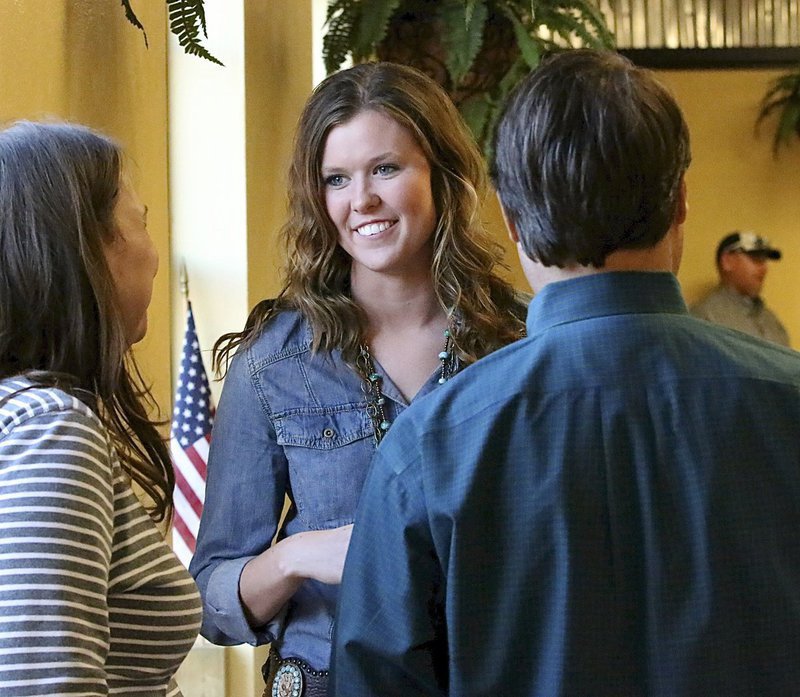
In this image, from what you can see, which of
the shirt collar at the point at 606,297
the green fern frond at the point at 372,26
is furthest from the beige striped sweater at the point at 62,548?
the green fern frond at the point at 372,26

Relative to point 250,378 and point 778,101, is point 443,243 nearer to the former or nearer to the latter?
point 250,378

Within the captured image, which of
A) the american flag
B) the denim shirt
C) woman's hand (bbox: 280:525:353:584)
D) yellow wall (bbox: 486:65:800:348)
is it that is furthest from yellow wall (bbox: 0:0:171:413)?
yellow wall (bbox: 486:65:800:348)

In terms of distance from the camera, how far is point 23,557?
3.29 ft

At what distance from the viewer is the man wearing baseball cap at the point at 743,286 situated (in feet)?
19.8

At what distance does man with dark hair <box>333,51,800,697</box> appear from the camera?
1.05 m

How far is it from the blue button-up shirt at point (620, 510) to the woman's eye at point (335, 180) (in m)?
0.71

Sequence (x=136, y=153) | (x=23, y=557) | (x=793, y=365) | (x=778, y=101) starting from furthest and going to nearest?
1. (x=778, y=101)
2. (x=136, y=153)
3. (x=793, y=365)
4. (x=23, y=557)

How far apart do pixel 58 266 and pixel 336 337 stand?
59cm

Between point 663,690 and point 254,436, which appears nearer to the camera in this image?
point 663,690

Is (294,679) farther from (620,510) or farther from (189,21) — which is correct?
(189,21)

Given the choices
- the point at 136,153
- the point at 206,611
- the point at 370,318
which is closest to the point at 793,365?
the point at 370,318

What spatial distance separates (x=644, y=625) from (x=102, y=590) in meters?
0.50

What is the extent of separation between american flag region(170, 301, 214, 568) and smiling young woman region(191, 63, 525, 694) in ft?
3.29

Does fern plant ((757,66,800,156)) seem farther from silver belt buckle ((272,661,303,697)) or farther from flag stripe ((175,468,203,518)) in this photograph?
silver belt buckle ((272,661,303,697))
